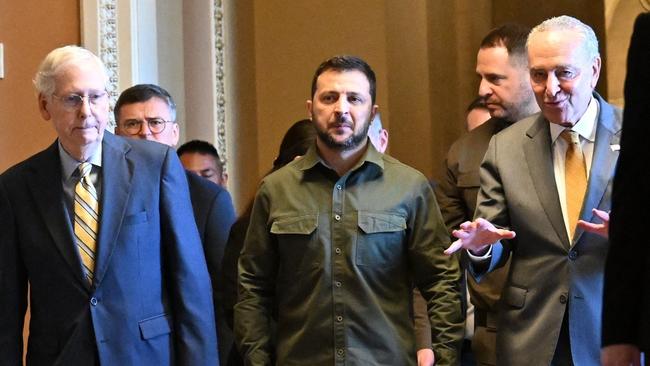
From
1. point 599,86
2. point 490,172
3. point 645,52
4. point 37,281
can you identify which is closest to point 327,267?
point 490,172

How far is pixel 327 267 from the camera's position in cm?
314

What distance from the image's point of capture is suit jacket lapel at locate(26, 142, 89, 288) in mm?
3139

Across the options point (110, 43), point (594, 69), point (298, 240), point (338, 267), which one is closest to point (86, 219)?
point (298, 240)

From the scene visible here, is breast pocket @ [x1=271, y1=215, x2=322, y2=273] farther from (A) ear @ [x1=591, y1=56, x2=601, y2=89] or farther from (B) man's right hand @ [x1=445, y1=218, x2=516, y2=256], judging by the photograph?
(A) ear @ [x1=591, y1=56, x2=601, y2=89]

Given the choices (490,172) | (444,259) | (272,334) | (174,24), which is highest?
(174,24)

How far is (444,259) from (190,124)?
2706 mm

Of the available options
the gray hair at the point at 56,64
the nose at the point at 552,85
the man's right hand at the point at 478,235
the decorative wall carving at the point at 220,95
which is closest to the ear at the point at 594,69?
the nose at the point at 552,85

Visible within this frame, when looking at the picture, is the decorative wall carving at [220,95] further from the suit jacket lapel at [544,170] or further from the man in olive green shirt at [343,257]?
the suit jacket lapel at [544,170]

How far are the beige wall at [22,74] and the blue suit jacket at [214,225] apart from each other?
1.34 m

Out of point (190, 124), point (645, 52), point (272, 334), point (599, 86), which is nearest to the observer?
point (645, 52)

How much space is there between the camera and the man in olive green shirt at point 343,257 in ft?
10.3

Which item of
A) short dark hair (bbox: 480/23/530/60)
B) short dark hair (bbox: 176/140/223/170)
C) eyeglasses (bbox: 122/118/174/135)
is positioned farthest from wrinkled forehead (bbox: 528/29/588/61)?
short dark hair (bbox: 176/140/223/170)

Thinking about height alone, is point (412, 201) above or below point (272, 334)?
above

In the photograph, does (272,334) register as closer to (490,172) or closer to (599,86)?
(490,172)
